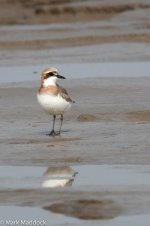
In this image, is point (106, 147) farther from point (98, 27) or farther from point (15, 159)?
point (98, 27)

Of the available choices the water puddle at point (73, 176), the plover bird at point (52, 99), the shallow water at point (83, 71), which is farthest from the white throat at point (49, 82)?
the shallow water at point (83, 71)

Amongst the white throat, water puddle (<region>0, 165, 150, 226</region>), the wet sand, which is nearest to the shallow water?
the wet sand

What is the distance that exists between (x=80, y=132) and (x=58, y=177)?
3.10 m

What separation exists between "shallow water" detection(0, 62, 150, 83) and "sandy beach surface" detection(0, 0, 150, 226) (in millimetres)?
23

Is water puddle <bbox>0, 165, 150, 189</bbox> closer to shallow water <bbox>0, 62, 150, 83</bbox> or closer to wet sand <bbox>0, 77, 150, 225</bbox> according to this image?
wet sand <bbox>0, 77, 150, 225</bbox>

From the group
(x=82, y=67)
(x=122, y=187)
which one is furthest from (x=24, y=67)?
(x=122, y=187)

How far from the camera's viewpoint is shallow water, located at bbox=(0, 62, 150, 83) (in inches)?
846

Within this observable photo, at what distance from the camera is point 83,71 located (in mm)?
22328

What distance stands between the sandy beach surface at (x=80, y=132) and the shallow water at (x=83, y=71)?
23 millimetres

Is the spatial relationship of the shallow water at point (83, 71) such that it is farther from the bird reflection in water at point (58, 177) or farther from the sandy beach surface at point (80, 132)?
the bird reflection in water at point (58, 177)

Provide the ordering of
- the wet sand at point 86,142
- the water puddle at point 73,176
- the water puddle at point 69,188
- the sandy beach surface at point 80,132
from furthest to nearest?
the water puddle at point 73,176 → the wet sand at point 86,142 → the sandy beach surface at point 80,132 → the water puddle at point 69,188

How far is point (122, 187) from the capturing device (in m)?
11.1

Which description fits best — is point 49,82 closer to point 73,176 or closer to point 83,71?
point 73,176

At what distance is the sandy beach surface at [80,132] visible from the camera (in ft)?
34.1
